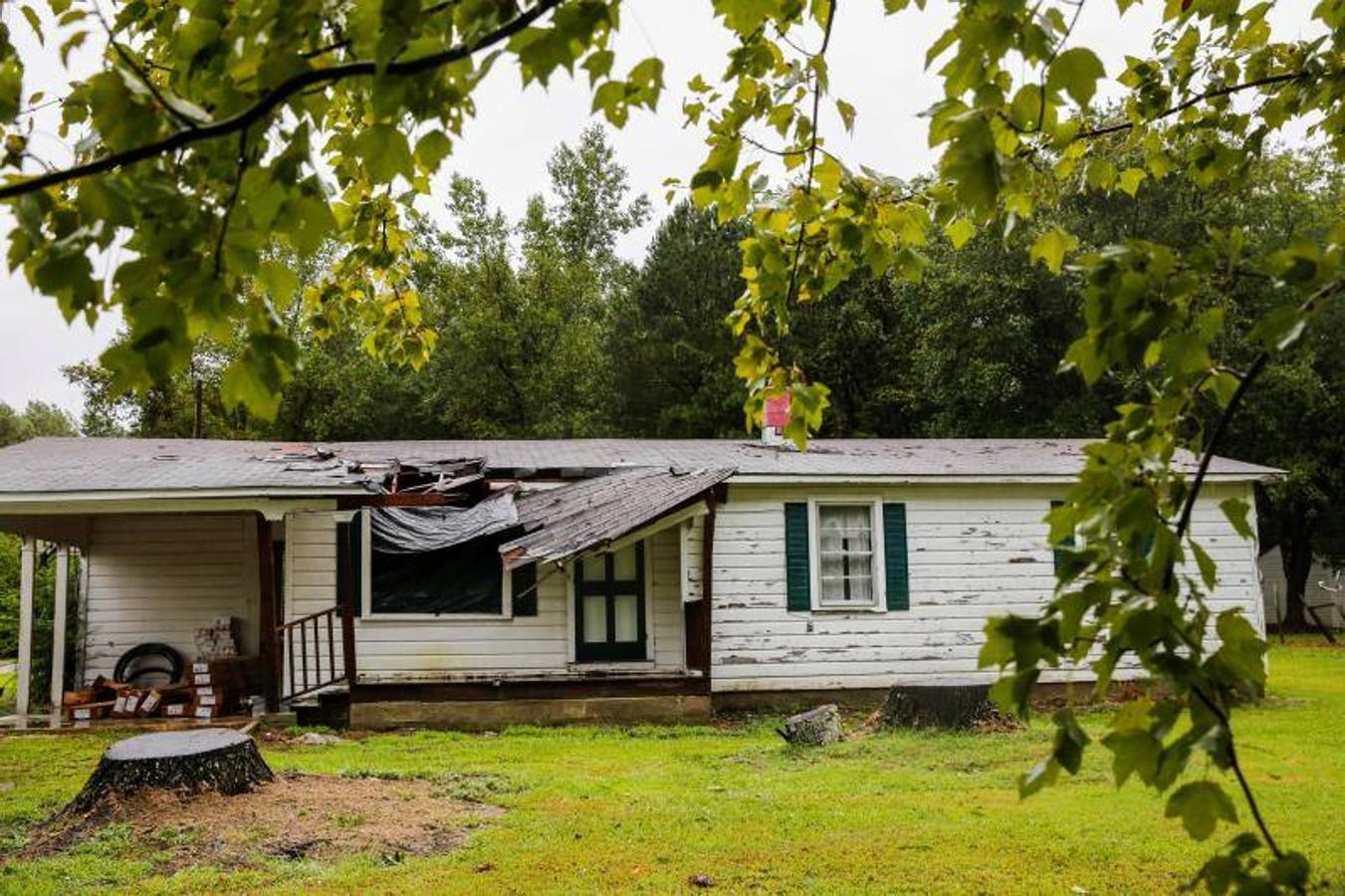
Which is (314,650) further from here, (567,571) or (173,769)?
(173,769)

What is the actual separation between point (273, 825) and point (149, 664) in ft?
26.6

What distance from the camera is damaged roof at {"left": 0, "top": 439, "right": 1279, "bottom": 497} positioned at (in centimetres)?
1153

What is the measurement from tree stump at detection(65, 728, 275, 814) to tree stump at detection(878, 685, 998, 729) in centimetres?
637

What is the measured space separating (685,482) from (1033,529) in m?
4.98

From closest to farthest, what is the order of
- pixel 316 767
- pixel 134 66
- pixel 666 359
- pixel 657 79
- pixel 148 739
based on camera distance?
pixel 134 66, pixel 657 79, pixel 148 739, pixel 316 767, pixel 666 359

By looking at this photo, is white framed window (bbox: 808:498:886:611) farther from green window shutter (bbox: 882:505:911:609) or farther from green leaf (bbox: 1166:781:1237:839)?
green leaf (bbox: 1166:781:1237:839)

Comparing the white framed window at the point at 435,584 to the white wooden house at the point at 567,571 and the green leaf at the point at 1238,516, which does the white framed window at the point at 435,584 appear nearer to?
the white wooden house at the point at 567,571

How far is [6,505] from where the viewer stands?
11.0m

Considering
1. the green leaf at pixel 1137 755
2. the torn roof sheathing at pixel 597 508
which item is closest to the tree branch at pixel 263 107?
the green leaf at pixel 1137 755

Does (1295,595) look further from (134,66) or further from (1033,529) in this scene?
(134,66)

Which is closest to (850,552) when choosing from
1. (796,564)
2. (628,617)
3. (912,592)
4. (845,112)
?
(796,564)

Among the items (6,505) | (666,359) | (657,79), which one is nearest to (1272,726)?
(657,79)

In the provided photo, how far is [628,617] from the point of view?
13.2m

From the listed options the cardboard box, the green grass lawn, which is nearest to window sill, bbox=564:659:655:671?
the cardboard box
